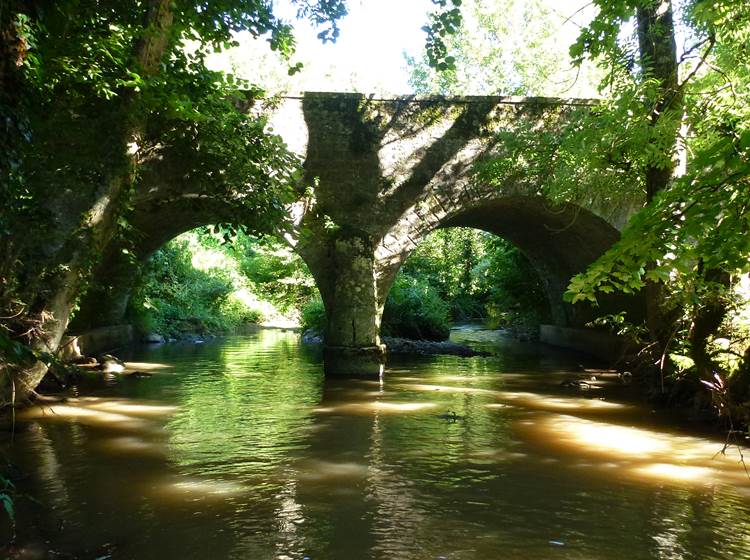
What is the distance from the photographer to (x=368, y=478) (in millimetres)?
5543

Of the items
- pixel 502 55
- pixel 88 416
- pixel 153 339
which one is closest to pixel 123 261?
pixel 88 416

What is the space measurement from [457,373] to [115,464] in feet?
23.6

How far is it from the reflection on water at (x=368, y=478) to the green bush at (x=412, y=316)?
742 cm

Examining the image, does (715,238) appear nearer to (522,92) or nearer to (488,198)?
(488,198)

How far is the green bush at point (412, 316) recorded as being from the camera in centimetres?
1725

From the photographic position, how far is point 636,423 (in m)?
8.05

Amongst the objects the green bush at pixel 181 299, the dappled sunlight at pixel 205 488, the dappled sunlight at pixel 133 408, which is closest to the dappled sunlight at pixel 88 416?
the dappled sunlight at pixel 133 408

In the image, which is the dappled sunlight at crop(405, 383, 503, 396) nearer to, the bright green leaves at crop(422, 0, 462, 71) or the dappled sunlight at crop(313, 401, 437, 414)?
the dappled sunlight at crop(313, 401, 437, 414)

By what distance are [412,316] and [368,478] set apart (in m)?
11.9

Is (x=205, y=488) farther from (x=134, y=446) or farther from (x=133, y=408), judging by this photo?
(x=133, y=408)

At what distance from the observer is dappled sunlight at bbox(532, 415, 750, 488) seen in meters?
5.84

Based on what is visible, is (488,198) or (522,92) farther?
(522,92)

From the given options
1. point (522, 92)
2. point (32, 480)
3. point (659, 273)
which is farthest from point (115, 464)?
point (522, 92)

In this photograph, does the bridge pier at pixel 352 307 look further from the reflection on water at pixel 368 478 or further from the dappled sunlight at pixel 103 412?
the dappled sunlight at pixel 103 412
